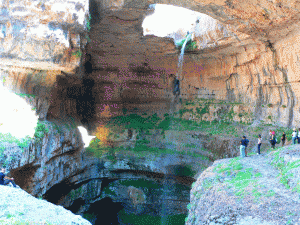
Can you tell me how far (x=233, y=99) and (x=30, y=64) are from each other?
13.4m

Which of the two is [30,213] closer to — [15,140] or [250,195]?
[250,195]

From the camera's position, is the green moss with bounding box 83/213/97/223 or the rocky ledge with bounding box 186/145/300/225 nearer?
the rocky ledge with bounding box 186/145/300/225

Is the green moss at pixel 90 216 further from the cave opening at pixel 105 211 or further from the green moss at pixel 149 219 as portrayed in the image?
the green moss at pixel 149 219

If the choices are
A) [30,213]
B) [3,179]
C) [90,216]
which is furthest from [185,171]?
[30,213]

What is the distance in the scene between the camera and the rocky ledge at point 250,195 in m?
3.99

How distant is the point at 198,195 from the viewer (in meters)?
6.18

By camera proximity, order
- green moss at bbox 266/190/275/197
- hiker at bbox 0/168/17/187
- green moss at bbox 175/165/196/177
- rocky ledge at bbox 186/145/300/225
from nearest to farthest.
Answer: rocky ledge at bbox 186/145/300/225 < green moss at bbox 266/190/275/197 < hiker at bbox 0/168/17/187 < green moss at bbox 175/165/196/177

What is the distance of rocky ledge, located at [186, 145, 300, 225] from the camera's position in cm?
399

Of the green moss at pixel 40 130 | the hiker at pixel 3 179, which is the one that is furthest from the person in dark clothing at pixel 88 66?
the hiker at pixel 3 179

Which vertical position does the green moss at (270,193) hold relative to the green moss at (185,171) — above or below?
above

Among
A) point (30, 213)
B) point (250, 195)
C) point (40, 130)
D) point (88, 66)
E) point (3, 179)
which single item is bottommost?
point (3, 179)

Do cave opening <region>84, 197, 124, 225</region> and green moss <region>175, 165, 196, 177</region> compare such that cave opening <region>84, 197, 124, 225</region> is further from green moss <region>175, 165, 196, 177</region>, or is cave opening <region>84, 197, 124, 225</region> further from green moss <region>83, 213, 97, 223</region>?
green moss <region>175, 165, 196, 177</region>

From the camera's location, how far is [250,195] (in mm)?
4676

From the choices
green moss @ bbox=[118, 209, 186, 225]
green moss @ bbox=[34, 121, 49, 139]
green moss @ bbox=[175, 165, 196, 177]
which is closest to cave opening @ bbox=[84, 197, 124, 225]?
green moss @ bbox=[118, 209, 186, 225]
